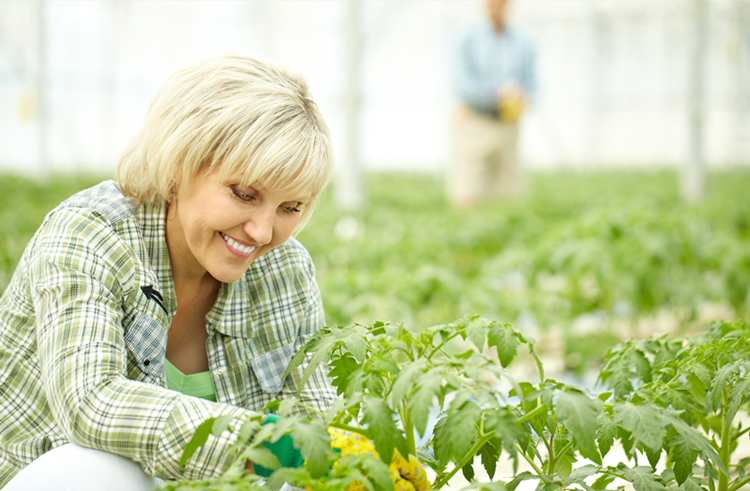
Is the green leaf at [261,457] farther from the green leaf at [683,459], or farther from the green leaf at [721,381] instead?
the green leaf at [721,381]

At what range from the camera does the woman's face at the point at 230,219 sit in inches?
51.2

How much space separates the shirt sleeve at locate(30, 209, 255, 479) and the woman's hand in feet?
0.56

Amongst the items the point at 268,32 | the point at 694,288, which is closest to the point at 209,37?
the point at 268,32

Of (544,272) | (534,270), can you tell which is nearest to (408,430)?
(534,270)

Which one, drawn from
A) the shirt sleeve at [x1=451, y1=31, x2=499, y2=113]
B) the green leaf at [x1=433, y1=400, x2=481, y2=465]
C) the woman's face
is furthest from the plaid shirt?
the shirt sleeve at [x1=451, y1=31, x2=499, y2=113]

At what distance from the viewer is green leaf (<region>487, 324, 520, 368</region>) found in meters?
1.13

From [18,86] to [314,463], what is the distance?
15762 millimetres

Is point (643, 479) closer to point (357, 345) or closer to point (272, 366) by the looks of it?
point (357, 345)

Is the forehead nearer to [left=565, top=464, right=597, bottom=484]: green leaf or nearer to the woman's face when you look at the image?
the woman's face

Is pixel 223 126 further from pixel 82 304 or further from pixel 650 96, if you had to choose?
pixel 650 96

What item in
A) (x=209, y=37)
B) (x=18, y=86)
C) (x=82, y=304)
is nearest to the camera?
(x=82, y=304)

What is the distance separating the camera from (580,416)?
93 centimetres

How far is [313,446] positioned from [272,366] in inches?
26.6

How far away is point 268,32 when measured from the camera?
11.2 m
